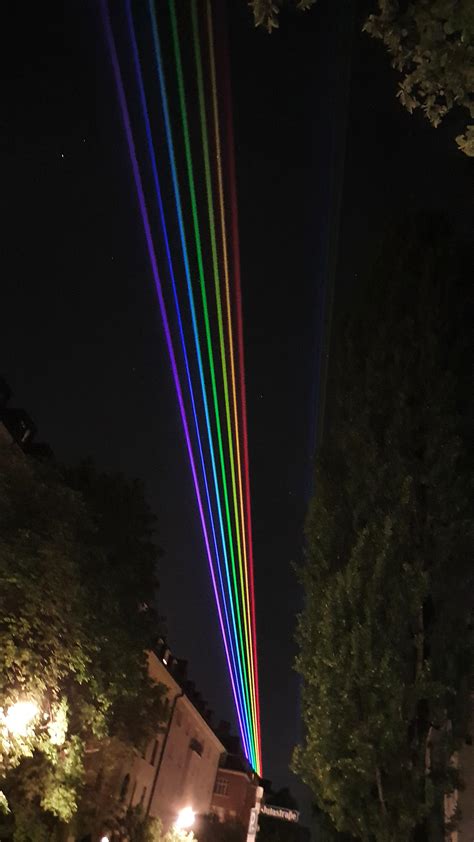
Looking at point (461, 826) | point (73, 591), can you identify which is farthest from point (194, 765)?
point (461, 826)

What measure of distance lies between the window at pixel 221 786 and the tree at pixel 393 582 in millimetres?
45872

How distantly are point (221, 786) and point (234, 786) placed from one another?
3.51ft

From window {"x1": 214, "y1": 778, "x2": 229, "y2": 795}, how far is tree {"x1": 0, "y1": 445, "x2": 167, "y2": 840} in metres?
38.2

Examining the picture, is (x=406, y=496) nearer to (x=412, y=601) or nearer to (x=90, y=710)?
(x=412, y=601)

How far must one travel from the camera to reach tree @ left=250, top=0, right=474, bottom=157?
3.44 m

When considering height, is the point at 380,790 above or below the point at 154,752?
below

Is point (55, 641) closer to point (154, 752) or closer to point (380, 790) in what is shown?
point (380, 790)

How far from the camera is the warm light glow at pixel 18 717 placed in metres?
9.64

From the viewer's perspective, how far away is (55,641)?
34.8 ft

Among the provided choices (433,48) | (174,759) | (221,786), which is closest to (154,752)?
(174,759)

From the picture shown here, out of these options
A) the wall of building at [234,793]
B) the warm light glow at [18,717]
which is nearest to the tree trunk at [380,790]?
the warm light glow at [18,717]

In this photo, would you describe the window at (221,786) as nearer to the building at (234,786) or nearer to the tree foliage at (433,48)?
the building at (234,786)

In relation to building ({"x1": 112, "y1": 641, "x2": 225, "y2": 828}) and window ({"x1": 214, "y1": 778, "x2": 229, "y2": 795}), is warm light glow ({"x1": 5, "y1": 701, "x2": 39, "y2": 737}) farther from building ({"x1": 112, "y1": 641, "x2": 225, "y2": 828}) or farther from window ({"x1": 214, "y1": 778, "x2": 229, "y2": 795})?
window ({"x1": 214, "y1": 778, "x2": 229, "y2": 795})

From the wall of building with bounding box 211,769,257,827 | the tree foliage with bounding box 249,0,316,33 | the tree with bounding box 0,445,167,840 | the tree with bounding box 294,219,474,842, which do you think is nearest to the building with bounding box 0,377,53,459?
the tree with bounding box 0,445,167,840
